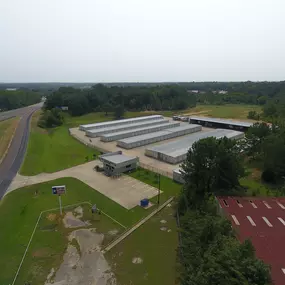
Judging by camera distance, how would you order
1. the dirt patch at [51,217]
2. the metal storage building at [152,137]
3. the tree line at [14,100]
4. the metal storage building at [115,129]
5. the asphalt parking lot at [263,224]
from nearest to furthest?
the asphalt parking lot at [263,224], the dirt patch at [51,217], the metal storage building at [152,137], the metal storage building at [115,129], the tree line at [14,100]

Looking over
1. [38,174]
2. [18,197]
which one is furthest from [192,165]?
[38,174]

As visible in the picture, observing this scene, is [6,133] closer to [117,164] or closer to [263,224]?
[117,164]

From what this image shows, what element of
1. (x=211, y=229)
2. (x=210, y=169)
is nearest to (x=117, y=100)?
Answer: (x=210, y=169)

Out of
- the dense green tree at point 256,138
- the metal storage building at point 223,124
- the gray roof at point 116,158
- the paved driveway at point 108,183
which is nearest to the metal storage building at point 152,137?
the metal storage building at point 223,124

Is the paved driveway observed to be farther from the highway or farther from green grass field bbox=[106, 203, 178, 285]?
green grass field bbox=[106, 203, 178, 285]

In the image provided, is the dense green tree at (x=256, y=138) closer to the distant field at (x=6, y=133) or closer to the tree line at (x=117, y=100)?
the distant field at (x=6, y=133)
